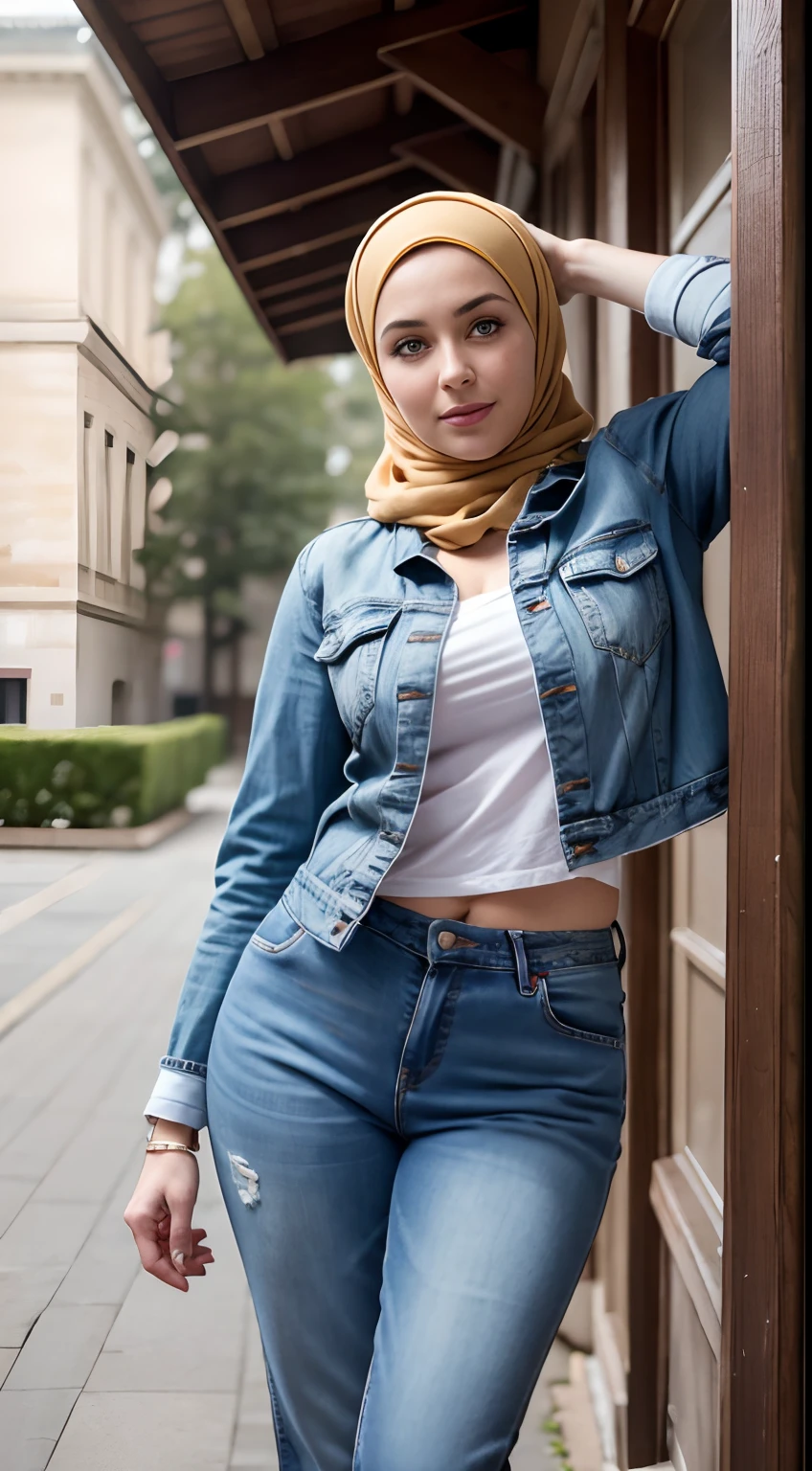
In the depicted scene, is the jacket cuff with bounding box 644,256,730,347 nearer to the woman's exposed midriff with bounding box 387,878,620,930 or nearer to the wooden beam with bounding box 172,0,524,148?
the woman's exposed midriff with bounding box 387,878,620,930

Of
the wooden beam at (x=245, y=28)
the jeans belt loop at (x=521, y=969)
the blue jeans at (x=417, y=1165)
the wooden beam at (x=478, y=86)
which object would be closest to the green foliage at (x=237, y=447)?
the wooden beam at (x=245, y=28)

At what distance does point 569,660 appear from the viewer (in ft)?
3.83

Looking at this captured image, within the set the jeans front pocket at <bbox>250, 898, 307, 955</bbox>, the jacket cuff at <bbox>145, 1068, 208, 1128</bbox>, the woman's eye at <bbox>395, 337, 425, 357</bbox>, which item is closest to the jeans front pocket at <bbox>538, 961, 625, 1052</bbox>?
the jeans front pocket at <bbox>250, 898, 307, 955</bbox>

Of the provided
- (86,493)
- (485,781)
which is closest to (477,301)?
(485,781)

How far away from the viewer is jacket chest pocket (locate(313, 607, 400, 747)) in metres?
1.28

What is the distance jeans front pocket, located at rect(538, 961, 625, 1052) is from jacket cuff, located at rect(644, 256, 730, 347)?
25.1 inches

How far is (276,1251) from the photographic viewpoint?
1.25 m

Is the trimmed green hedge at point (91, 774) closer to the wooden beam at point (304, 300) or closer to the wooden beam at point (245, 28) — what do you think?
the wooden beam at point (304, 300)

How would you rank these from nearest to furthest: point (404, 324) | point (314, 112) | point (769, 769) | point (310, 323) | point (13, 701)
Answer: point (769, 769) → point (404, 324) → point (13, 701) → point (314, 112) → point (310, 323)

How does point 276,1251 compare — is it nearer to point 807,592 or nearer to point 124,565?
point 807,592

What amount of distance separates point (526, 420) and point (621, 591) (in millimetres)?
254

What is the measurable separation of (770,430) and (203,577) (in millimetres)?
1224

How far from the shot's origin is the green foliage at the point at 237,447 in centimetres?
203

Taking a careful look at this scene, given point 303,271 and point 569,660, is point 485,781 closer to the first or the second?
point 569,660
